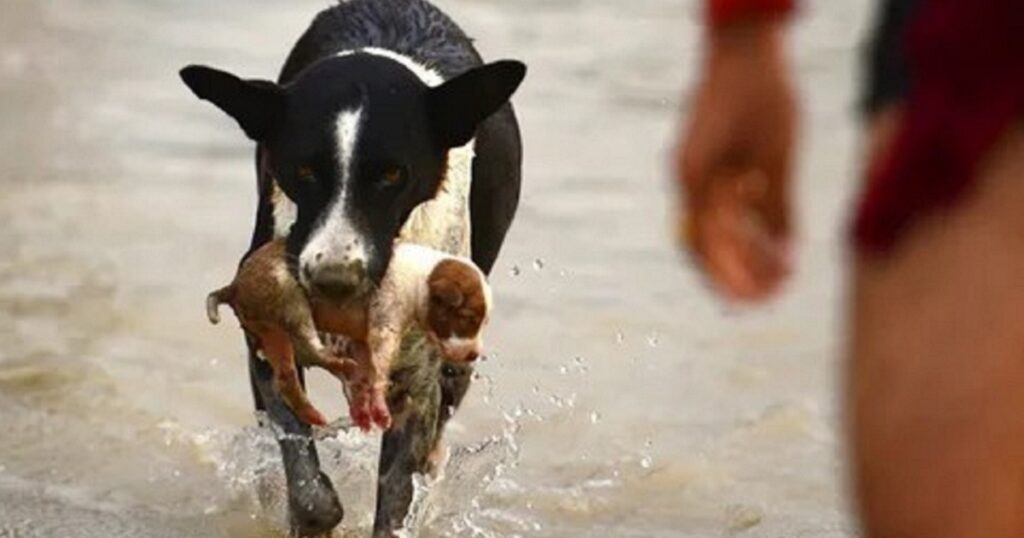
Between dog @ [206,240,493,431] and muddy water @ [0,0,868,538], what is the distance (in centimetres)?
75

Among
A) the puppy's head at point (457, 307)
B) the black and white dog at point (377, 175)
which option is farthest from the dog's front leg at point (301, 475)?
the puppy's head at point (457, 307)

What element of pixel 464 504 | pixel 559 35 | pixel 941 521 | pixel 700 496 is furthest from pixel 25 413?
pixel 559 35

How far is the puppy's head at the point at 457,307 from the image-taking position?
5473mm

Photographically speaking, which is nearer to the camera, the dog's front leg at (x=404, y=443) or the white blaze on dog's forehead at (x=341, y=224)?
the white blaze on dog's forehead at (x=341, y=224)

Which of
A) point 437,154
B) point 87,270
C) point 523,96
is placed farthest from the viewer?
point 523,96

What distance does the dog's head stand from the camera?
218 inches

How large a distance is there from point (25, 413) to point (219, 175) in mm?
3532

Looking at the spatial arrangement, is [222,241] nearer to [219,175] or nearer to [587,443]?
[219,175]

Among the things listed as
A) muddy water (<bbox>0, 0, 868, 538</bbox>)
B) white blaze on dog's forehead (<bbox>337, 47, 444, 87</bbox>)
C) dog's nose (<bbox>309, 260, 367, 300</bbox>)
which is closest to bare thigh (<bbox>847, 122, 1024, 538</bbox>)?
muddy water (<bbox>0, 0, 868, 538</bbox>)

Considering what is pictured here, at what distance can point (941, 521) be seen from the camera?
272 centimetres

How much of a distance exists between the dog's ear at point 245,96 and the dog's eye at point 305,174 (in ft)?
0.57

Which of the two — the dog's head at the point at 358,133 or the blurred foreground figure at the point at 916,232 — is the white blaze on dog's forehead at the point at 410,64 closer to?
the dog's head at the point at 358,133

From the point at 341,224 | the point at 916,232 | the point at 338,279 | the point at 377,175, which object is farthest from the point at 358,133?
the point at 916,232

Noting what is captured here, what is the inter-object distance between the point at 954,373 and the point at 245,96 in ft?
10.8
